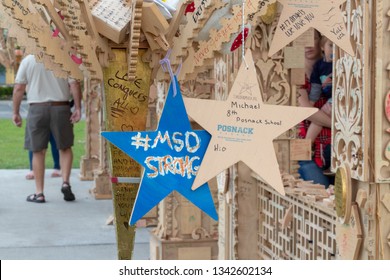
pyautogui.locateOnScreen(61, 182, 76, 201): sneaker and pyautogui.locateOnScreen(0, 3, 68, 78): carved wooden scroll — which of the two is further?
pyautogui.locateOnScreen(61, 182, 76, 201): sneaker

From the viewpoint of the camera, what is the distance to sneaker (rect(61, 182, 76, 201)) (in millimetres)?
9594

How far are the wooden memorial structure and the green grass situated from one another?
31.0 ft

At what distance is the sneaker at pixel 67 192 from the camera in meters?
9.59

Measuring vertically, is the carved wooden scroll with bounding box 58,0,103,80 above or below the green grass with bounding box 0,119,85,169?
above

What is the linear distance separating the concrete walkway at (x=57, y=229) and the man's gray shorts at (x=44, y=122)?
0.83 metres

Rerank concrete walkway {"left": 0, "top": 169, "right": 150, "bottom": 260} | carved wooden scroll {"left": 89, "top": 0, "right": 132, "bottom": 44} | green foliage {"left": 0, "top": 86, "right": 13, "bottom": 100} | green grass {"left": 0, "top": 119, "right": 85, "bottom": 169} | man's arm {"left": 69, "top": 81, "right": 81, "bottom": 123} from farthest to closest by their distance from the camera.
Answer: green foliage {"left": 0, "top": 86, "right": 13, "bottom": 100} → green grass {"left": 0, "top": 119, "right": 85, "bottom": 169} → man's arm {"left": 69, "top": 81, "right": 81, "bottom": 123} → concrete walkway {"left": 0, "top": 169, "right": 150, "bottom": 260} → carved wooden scroll {"left": 89, "top": 0, "right": 132, "bottom": 44}

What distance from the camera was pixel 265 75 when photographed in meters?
4.89

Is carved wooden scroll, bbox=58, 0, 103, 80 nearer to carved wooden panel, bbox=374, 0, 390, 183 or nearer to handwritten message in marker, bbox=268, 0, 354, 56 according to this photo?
handwritten message in marker, bbox=268, 0, 354, 56

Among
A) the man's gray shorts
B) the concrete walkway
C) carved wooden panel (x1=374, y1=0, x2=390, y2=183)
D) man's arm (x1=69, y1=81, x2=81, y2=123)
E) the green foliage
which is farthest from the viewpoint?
the green foliage

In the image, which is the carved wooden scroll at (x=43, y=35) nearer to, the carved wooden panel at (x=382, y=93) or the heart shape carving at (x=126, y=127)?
the heart shape carving at (x=126, y=127)

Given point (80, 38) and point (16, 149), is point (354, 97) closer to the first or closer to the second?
point (80, 38)

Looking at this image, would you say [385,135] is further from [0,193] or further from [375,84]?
[0,193]

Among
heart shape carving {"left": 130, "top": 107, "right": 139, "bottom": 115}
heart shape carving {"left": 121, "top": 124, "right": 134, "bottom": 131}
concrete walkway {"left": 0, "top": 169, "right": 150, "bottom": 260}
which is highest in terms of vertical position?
heart shape carving {"left": 130, "top": 107, "right": 139, "bottom": 115}

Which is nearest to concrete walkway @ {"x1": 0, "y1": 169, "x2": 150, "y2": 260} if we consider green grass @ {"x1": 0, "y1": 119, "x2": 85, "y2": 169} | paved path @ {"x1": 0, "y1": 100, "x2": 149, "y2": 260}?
paved path @ {"x1": 0, "y1": 100, "x2": 149, "y2": 260}
